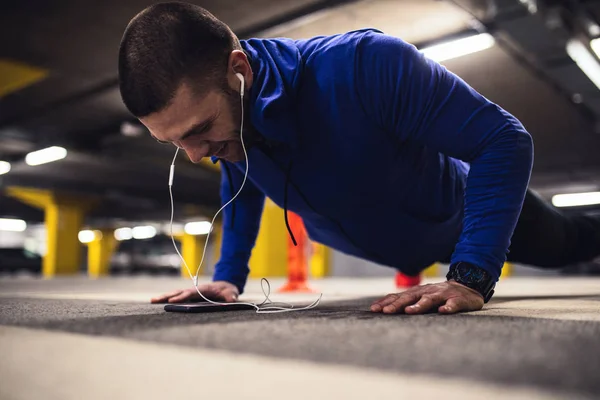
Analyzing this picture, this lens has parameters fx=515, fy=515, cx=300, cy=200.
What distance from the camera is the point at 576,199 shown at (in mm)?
15234

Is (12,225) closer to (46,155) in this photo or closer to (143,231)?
(143,231)

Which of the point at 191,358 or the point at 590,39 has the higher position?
the point at 590,39

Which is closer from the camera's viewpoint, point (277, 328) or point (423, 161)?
point (277, 328)

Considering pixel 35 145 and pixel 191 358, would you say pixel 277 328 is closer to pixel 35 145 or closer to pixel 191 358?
pixel 191 358

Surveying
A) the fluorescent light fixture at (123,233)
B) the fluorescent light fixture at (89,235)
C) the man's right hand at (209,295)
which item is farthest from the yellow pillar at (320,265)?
the fluorescent light fixture at (89,235)

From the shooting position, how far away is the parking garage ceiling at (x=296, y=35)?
5.14 meters

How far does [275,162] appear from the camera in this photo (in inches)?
60.4

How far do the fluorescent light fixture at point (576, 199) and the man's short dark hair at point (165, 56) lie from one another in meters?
15.5

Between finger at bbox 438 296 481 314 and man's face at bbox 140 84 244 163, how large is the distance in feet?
2.30

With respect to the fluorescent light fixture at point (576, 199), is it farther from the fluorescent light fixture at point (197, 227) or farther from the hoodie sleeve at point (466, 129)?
the hoodie sleeve at point (466, 129)

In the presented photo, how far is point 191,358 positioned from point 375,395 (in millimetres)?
244

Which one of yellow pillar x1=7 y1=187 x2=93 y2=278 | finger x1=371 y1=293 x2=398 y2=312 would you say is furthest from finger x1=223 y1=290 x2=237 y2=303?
yellow pillar x1=7 y1=187 x2=93 y2=278

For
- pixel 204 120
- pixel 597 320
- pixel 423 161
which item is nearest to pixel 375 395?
pixel 597 320

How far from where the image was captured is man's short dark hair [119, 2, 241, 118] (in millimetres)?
1193
